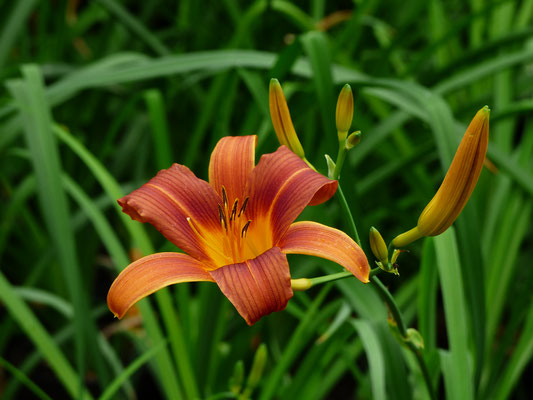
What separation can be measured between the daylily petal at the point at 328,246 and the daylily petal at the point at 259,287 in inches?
1.0

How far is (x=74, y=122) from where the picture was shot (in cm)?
165

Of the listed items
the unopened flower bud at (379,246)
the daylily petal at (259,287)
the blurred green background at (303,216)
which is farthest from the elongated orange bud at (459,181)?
the blurred green background at (303,216)

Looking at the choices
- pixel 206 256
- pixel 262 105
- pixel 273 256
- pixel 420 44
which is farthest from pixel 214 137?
pixel 420 44

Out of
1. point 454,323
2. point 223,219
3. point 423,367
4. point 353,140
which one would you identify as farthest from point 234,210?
point 454,323

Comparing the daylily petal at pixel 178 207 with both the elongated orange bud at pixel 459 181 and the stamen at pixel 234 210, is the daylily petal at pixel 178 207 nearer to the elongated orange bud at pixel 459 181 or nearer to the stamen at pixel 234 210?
the stamen at pixel 234 210

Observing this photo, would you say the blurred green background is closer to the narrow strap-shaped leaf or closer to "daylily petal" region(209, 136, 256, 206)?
the narrow strap-shaped leaf

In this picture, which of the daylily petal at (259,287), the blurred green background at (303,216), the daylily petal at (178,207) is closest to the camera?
the daylily petal at (259,287)

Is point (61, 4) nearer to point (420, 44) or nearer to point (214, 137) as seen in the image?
point (214, 137)

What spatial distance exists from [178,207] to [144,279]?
113 mm

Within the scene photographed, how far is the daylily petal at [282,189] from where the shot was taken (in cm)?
46

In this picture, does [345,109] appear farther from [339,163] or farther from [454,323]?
[454,323]

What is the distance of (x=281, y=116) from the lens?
53 centimetres

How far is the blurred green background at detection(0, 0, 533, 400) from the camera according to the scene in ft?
2.78

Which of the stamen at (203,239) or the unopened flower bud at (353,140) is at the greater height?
the unopened flower bud at (353,140)
